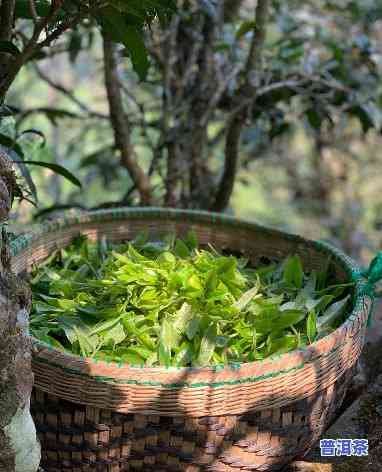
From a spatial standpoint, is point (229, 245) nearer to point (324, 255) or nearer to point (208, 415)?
point (324, 255)

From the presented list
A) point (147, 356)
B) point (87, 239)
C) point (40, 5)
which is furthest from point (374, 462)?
point (40, 5)

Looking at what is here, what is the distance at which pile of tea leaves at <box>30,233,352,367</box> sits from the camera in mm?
1068

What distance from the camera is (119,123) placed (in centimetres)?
179

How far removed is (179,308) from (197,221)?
0.46m

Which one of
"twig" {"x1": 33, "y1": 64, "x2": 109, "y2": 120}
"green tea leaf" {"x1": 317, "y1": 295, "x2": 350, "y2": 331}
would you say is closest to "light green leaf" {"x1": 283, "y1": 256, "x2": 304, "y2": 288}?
"green tea leaf" {"x1": 317, "y1": 295, "x2": 350, "y2": 331}

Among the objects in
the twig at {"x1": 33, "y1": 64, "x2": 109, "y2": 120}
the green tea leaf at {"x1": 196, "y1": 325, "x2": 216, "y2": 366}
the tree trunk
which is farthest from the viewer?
the twig at {"x1": 33, "y1": 64, "x2": 109, "y2": 120}

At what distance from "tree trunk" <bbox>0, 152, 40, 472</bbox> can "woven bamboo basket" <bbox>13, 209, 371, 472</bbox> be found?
0.10 metres

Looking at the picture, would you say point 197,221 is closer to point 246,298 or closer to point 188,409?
point 246,298

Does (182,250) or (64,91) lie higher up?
(64,91)

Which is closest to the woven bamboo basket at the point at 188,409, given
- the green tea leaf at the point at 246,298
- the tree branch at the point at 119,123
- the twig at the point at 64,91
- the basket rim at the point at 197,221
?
the basket rim at the point at 197,221

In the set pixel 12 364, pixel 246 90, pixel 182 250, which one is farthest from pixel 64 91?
pixel 12 364

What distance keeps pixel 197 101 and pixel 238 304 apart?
103cm

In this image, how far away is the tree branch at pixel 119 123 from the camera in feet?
5.64

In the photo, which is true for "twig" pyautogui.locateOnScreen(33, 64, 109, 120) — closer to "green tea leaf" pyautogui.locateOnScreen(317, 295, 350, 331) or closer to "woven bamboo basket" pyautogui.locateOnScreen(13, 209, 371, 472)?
"green tea leaf" pyautogui.locateOnScreen(317, 295, 350, 331)
